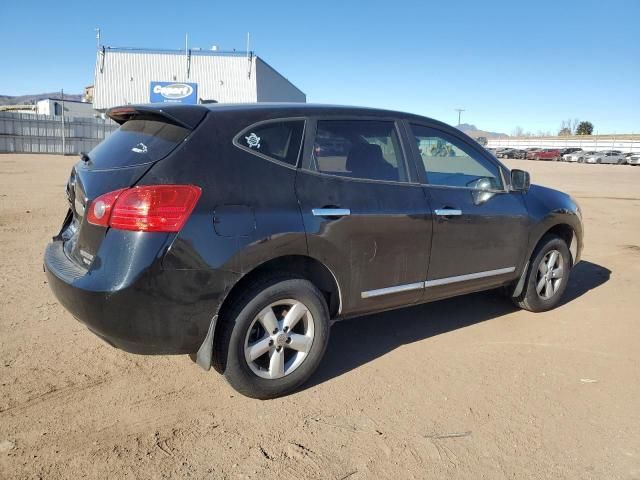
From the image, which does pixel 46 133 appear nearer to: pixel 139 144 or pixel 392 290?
pixel 139 144

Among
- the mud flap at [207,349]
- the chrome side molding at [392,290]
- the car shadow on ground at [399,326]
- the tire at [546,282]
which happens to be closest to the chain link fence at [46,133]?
the car shadow on ground at [399,326]

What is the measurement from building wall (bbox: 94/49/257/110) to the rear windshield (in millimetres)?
42923

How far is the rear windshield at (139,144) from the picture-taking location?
3018mm

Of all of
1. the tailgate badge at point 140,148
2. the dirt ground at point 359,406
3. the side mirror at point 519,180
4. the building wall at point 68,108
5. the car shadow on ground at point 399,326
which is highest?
the building wall at point 68,108

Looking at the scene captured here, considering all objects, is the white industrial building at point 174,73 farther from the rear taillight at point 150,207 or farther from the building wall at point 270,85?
the rear taillight at point 150,207

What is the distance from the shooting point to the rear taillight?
2.79 m

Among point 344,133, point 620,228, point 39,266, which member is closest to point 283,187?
point 344,133

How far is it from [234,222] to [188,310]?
21.1 inches

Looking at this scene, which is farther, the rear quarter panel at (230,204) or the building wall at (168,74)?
the building wall at (168,74)

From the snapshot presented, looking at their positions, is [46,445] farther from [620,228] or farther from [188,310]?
[620,228]

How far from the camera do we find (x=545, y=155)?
65750mm

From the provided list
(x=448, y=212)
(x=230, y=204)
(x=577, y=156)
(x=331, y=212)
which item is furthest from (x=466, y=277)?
(x=577, y=156)

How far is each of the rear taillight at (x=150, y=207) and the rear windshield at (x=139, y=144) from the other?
0.23m

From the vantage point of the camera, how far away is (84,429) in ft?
9.56
